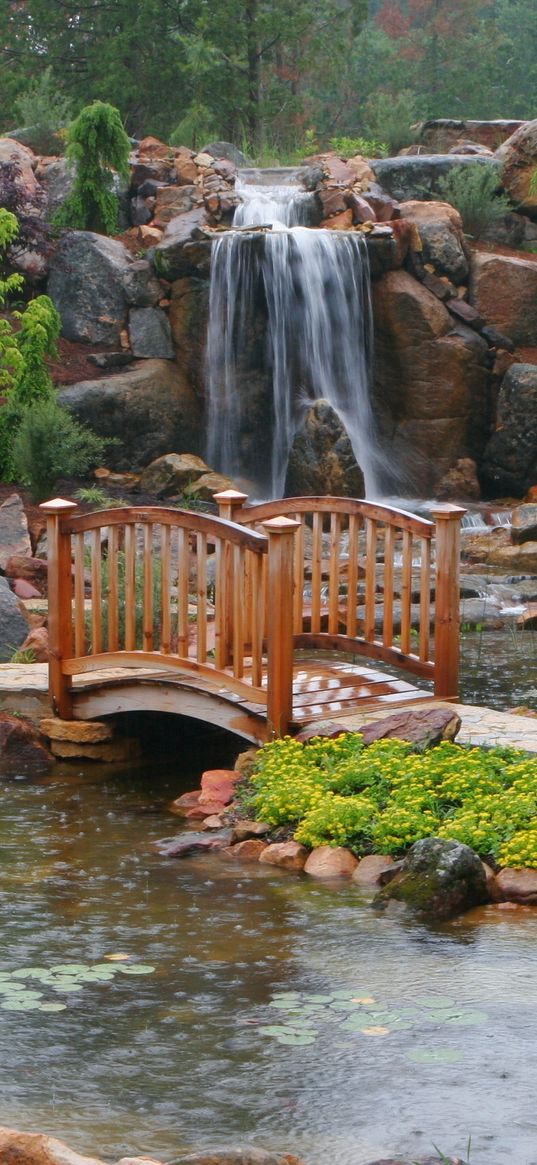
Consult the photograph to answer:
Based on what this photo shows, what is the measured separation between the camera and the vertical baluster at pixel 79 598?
26.6 ft

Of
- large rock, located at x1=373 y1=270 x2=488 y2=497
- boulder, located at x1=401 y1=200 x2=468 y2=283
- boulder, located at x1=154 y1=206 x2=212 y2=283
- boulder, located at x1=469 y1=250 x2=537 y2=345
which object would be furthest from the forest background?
large rock, located at x1=373 y1=270 x2=488 y2=497

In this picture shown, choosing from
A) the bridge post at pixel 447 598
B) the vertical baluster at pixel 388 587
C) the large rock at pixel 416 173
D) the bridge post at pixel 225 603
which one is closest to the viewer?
the bridge post at pixel 225 603

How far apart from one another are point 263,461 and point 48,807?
1178 cm

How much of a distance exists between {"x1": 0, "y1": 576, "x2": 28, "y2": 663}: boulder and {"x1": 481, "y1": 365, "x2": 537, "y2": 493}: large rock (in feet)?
33.3

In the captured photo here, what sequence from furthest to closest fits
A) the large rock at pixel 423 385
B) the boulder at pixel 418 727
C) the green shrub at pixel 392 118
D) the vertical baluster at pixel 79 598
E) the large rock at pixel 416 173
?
the green shrub at pixel 392 118 < the large rock at pixel 416 173 < the large rock at pixel 423 385 < the vertical baluster at pixel 79 598 < the boulder at pixel 418 727

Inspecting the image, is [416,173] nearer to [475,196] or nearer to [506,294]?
[475,196]

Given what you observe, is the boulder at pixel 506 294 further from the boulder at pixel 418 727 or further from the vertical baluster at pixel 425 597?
the boulder at pixel 418 727

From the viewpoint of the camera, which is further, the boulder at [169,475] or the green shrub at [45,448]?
the boulder at [169,475]

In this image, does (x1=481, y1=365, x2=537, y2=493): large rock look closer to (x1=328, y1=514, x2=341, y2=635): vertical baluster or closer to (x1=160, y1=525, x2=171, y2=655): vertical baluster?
(x1=328, y1=514, x2=341, y2=635): vertical baluster

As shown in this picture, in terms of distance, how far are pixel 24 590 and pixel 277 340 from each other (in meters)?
7.41

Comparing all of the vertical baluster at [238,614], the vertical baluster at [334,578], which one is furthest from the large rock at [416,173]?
the vertical baluster at [238,614]

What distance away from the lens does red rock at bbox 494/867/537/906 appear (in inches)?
225

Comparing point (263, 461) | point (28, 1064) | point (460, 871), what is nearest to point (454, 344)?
point (263, 461)

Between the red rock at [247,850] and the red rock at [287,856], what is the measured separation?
7cm
